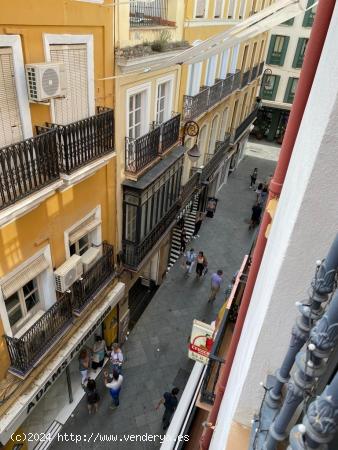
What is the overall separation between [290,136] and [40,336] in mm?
7540

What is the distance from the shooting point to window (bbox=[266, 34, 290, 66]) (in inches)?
1217

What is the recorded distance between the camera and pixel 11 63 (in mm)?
5945

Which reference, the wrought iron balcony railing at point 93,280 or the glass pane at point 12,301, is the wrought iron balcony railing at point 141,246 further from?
the glass pane at point 12,301

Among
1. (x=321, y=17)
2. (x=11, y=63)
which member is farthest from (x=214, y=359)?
(x=11, y=63)

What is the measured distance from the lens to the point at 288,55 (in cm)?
3128

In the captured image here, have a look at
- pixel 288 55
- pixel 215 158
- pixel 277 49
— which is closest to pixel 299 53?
pixel 288 55

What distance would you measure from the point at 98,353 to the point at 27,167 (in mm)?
7887

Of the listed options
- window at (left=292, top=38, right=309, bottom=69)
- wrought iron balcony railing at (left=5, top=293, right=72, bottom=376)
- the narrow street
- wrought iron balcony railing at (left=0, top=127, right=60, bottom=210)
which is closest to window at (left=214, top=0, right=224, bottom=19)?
the narrow street

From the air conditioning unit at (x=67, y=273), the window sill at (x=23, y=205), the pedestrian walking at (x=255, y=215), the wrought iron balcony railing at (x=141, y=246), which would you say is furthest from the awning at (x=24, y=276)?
the pedestrian walking at (x=255, y=215)

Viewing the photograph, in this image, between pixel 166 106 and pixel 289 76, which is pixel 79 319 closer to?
pixel 166 106

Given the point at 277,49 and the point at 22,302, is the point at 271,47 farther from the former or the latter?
the point at 22,302

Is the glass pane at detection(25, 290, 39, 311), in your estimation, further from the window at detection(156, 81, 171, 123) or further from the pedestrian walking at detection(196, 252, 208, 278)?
the pedestrian walking at detection(196, 252, 208, 278)

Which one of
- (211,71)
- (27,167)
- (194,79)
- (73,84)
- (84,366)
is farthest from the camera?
(211,71)

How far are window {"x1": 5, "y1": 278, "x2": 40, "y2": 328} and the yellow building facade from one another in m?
0.03
